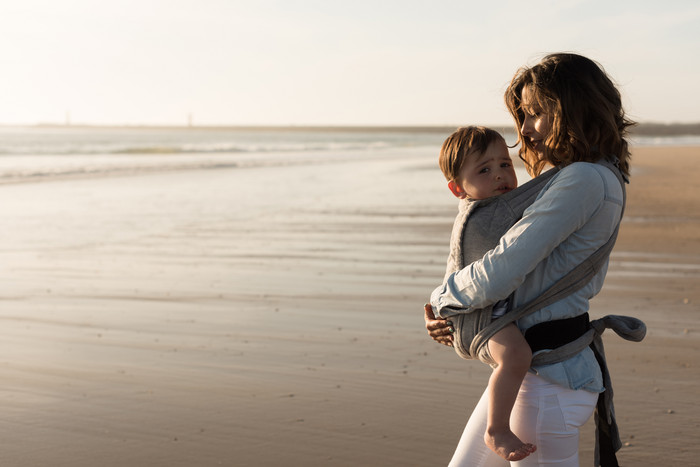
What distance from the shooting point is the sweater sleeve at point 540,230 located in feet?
6.41

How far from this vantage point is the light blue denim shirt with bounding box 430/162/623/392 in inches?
77.1

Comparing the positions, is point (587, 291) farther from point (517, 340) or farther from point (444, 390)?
point (444, 390)

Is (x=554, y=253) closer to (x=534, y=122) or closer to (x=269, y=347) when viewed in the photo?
(x=534, y=122)

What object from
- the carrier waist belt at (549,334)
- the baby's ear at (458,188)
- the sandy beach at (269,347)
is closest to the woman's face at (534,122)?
the baby's ear at (458,188)

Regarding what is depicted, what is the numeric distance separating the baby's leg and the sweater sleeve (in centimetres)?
13

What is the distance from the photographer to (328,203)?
1550 cm

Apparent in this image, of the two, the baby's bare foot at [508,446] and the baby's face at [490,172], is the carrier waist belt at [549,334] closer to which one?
the baby's bare foot at [508,446]

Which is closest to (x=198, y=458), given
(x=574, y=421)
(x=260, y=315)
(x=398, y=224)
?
(x=574, y=421)

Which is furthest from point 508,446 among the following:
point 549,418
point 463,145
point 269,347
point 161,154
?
point 161,154

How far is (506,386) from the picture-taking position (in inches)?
82.2

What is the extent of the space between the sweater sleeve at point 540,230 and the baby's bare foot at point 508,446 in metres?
0.39

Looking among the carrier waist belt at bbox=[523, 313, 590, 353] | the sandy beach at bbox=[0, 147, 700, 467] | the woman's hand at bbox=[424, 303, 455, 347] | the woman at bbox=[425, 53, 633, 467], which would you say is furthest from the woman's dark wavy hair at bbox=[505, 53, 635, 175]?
the sandy beach at bbox=[0, 147, 700, 467]

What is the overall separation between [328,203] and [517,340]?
13.5 metres

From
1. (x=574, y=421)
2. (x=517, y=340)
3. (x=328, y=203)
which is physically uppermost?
(x=517, y=340)
